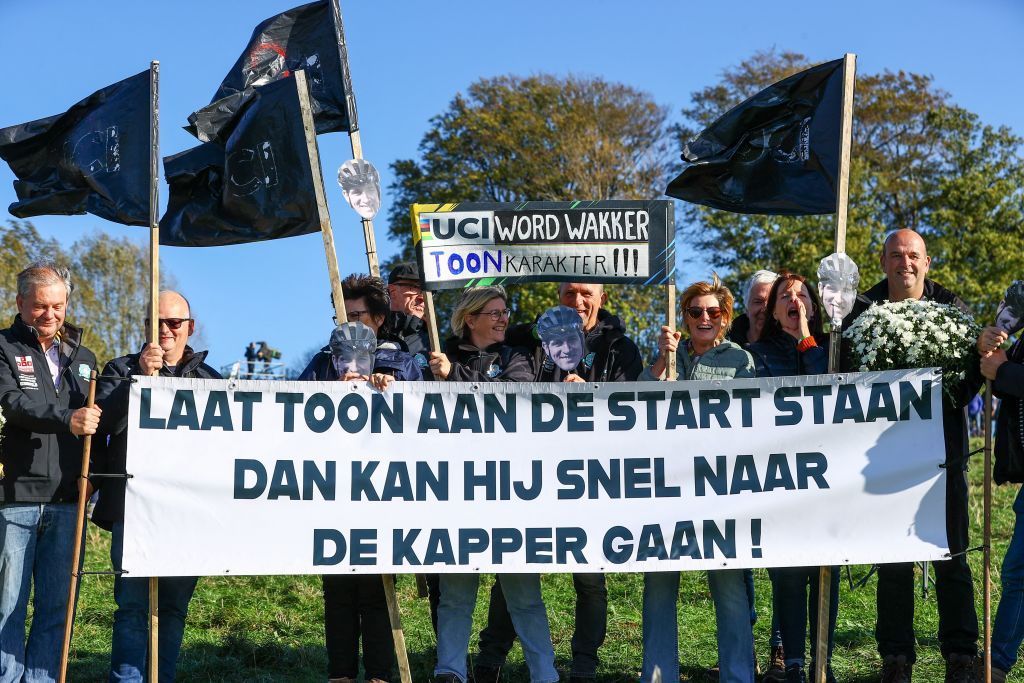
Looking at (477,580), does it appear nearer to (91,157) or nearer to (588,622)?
(588,622)

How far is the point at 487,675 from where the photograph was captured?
6895 mm

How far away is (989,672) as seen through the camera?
18.6 feet

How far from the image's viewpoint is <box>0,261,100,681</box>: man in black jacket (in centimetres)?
577

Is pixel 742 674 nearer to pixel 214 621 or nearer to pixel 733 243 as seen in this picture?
pixel 214 621

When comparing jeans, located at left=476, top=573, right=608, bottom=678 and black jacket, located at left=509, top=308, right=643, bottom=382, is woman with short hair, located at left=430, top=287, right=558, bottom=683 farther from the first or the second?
jeans, located at left=476, top=573, right=608, bottom=678

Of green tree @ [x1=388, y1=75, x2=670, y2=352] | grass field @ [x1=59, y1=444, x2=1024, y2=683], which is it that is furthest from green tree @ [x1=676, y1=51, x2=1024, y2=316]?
grass field @ [x1=59, y1=444, x2=1024, y2=683]

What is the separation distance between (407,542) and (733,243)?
2605 centimetres

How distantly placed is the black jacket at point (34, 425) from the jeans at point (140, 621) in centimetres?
43

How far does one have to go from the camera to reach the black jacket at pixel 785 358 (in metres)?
6.49

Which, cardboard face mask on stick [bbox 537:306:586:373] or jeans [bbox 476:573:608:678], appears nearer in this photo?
cardboard face mask on stick [bbox 537:306:586:373]

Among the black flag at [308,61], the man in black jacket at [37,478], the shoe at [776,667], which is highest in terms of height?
the black flag at [308,61]

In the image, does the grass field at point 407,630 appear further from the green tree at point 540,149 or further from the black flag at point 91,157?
the green tree at point 540,149

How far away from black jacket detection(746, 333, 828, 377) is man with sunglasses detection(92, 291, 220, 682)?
313 centimetres

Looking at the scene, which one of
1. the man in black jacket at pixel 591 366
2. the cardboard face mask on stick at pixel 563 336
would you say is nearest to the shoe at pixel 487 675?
the man in black jacket at pixel 591 366
